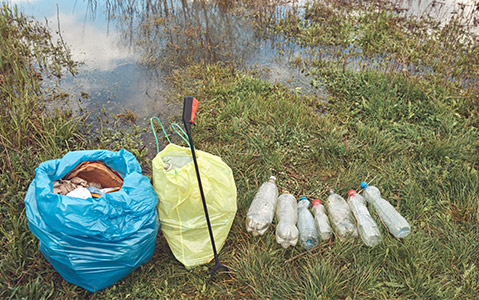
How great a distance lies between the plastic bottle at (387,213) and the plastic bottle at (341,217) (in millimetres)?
214

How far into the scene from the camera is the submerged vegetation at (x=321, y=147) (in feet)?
6.91

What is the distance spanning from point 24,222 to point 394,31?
17.8ft

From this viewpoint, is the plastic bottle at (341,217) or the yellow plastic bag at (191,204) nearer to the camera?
the yellow plastic bag at (191,204)

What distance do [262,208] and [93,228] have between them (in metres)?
1.24

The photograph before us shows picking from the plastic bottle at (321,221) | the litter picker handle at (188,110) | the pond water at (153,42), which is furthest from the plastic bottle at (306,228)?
the pond water at (153,42)

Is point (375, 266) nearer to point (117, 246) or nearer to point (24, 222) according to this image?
point (117, 246)

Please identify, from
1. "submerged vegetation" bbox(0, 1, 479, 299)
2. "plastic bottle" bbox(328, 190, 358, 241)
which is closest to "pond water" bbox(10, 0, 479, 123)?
"submerged vegetation" bbox(0, 1, 479, 299)

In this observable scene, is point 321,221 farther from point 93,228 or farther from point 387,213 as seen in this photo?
point 93,228

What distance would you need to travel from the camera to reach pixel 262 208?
101 inches

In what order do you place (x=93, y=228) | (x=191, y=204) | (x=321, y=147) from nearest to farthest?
(x=93, y=228) < (x=191, y=204) < (x=321, y=147)

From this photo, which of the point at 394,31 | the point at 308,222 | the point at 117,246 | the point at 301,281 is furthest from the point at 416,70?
the point at 117,246

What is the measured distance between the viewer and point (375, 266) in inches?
86.3

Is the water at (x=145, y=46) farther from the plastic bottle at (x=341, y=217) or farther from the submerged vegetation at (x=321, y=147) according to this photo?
the plastic bottle at (x=341, y=217)

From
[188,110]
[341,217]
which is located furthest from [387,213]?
[188,110]
